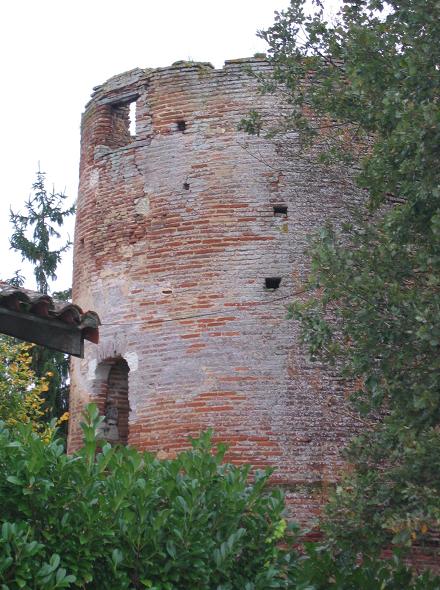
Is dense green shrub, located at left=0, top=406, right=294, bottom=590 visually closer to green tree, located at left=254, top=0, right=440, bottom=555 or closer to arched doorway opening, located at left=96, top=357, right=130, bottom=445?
green tree, located at left=254, top=0, right=440, bottom=555

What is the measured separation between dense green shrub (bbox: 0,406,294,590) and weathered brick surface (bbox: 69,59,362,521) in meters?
4.27

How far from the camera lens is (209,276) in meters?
11.9

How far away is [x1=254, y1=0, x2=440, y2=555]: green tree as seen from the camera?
26.5ft

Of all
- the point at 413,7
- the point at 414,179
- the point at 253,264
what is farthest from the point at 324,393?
the point at 413,7

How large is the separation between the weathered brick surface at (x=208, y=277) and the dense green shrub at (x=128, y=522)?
4.27 meters

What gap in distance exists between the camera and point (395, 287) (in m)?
8.45

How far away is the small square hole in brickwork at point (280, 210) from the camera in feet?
39.7

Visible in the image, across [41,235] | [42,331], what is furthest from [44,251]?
[42,331]

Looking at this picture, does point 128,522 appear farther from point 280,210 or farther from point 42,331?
point 280,210

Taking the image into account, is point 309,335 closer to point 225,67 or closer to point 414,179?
point 414,179

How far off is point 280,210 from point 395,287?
3.84m

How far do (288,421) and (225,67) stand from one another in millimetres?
4256

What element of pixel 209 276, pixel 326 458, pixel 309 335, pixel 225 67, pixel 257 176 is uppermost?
pixel 225 67

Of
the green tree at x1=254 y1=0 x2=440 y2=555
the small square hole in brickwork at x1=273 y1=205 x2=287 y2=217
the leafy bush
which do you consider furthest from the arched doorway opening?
the leafy bush
